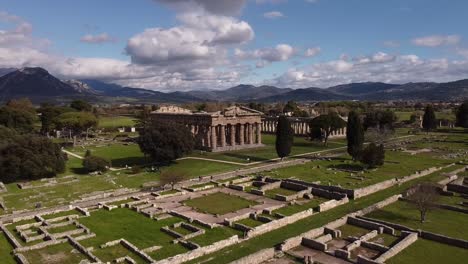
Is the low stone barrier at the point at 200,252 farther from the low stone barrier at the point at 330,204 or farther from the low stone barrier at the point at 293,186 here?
the low stone barrier at the point at 293,186

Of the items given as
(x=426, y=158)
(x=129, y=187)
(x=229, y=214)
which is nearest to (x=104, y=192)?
(x=129, y=187)

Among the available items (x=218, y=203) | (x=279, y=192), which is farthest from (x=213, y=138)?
(x=218, y=203)

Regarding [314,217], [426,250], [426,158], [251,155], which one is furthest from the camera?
[251,155]

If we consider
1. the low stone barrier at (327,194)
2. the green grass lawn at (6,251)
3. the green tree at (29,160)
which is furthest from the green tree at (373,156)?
the green grass lawn at (6,251)

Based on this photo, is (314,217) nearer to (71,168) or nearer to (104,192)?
(104,192)

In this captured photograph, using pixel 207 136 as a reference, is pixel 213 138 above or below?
below

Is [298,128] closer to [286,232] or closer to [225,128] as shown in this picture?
[225,128]

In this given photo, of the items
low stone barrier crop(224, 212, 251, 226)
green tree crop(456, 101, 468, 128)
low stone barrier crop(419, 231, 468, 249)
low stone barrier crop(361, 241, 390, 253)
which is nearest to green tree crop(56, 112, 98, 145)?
low stone barrier crop(224, 212, 251, 226)
